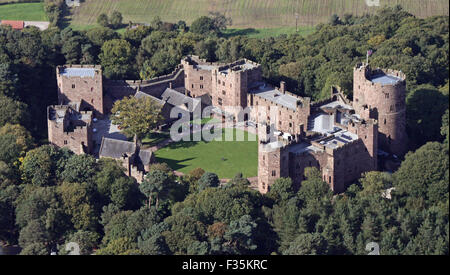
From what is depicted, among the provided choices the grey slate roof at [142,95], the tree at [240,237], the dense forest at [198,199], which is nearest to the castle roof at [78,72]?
the dense forest at [198,199]

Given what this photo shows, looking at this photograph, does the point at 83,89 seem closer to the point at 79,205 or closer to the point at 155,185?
the point at 155,185

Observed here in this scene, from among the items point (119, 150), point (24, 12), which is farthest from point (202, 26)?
point (119, 150)

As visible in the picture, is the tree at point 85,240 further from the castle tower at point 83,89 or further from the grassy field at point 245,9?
the grassy field at point 245,9

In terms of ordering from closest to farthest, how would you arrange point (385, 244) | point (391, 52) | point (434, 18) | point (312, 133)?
point (385, 244) → point (312, 133) → point (391, 52) → point (434, 18)

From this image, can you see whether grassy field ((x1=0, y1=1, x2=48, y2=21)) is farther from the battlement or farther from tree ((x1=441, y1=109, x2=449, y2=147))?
tree ((x1=441, y1=109, x2=449, y2=147))

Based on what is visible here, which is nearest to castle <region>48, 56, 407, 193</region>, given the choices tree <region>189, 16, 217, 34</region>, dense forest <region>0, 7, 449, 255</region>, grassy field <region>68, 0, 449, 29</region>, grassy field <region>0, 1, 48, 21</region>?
dense forest <region>0, 7, 449, 255</region>

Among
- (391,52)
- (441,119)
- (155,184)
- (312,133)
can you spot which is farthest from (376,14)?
(155,184)

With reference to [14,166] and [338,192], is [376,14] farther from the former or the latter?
[14,166]
